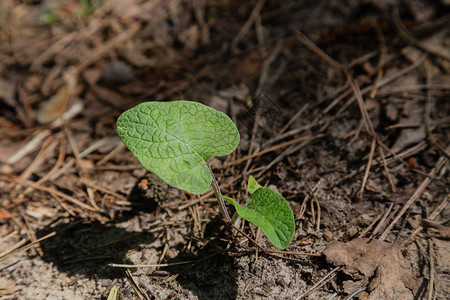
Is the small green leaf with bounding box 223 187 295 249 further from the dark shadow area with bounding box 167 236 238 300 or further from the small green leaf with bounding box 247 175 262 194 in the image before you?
the dark shadow area with bounding box 167 236 238 300

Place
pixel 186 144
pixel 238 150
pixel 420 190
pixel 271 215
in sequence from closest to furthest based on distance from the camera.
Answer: pixel 271 215 < pixel 186 144 < pixel 420 190 < pixel 238 150

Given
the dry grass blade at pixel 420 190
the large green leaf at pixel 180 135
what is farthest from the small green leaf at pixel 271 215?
the dry grass blade at pixel 420 190

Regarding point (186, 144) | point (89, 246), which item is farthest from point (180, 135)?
point (89, 246)

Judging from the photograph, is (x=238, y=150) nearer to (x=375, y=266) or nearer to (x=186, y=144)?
(x=186, y=144)

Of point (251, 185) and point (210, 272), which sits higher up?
point (251, 185)

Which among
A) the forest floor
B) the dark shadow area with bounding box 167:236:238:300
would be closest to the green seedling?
the dark shadow area with bounding box 167:236:238:300
